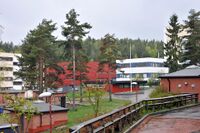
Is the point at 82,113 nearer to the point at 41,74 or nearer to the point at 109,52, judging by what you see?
the point at 41,74

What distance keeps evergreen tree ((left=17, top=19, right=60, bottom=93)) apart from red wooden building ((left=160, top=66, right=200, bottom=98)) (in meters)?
25.3

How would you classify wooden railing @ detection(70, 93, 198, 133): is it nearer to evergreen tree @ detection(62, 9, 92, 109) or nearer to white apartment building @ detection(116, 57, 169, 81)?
evergreen tree @ detection(62, 9, 92, 109)

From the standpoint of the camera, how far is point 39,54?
172ft

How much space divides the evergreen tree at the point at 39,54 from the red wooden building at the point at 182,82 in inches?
996

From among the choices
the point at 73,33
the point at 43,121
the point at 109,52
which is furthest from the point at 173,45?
the point at 43,121

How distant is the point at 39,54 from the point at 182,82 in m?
27.7

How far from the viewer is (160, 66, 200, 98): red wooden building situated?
30.3 meters

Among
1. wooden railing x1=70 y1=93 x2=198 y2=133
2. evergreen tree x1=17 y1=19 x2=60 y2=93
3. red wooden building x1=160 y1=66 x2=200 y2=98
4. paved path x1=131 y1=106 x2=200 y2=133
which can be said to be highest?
evergreen tree x1=17 y1=19 x2=60 y2=93

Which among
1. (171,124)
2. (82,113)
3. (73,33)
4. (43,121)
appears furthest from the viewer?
(73,33)

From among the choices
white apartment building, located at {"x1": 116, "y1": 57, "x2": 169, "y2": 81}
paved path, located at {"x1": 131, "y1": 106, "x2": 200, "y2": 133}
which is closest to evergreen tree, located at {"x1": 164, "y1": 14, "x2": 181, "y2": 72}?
paved path, located at {"x1": 131, "y1": 106, "x2": 200, "y2": 133}

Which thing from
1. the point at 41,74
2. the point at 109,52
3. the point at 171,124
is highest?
the point at 109,52

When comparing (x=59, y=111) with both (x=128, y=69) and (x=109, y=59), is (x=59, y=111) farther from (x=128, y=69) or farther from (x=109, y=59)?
(x=128, y=69)

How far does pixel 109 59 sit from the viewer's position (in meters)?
60.6

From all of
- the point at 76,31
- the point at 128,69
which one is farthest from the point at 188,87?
the point at 128,69
